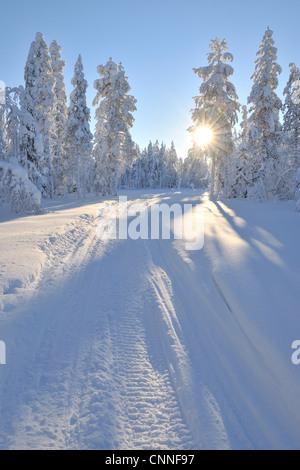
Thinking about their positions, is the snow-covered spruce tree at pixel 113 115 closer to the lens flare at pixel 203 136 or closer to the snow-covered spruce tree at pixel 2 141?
the lens flare at pixel 203 136

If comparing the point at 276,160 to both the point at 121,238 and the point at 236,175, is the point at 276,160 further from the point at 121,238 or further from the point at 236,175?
the point at 121,238

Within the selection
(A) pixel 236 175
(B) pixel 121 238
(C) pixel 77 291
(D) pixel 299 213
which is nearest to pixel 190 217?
(B) pixel 121 238

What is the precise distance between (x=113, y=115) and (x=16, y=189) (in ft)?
48.2

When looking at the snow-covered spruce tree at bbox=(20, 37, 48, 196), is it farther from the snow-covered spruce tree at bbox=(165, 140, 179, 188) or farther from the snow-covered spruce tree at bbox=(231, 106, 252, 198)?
the snow-covered spruce tree at bbox=(165, 140, 179, 188)

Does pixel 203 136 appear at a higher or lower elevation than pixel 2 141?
higher

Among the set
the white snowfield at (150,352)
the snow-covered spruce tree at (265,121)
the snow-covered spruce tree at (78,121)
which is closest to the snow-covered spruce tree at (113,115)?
the snow-covered spruce tree at (78,121)

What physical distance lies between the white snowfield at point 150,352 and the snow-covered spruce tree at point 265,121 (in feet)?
45.9

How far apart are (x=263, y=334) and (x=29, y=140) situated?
19025 mm

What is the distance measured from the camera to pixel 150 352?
3148 millimetres

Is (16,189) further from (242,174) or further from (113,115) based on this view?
(242,174)

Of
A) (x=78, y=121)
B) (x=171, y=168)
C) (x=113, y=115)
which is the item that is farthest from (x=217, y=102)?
(x=171, y=168)

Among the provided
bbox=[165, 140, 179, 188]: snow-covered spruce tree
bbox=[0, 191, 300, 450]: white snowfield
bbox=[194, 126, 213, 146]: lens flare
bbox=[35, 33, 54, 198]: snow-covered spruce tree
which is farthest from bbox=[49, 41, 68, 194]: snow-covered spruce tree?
bbox=[165, 140, 179, 188]: snow-covered spruce tree

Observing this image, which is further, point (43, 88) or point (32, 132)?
point (43, 88)

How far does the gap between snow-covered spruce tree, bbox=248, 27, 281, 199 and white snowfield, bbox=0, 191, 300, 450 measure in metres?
14.0
